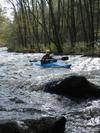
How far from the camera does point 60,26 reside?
157 ft

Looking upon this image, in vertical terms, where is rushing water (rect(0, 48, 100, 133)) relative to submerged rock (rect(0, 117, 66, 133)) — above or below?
below

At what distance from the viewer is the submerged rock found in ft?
20.2

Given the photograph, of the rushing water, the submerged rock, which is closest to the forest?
the rushing water

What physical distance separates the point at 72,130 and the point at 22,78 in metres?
8.48

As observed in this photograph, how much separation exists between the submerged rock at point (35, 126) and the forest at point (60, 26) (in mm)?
21512

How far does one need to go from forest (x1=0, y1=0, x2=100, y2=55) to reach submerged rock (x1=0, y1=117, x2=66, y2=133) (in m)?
21.5

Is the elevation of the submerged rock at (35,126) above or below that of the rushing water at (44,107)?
above

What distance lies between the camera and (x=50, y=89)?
40.5 ft

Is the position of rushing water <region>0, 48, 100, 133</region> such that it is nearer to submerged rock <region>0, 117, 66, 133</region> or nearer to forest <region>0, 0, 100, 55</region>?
submerged rock <region>0, 117, 66, 133</region>

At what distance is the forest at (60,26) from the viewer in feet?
111

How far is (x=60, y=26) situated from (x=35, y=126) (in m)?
41.9

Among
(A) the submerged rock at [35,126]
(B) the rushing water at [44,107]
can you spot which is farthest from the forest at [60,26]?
(A) the submerged rock at [35,126]

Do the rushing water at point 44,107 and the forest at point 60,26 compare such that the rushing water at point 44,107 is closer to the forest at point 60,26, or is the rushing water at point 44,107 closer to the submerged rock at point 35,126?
the submerged rock at point 35,126

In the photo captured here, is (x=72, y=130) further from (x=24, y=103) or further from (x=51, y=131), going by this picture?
(x=24, y=103)
